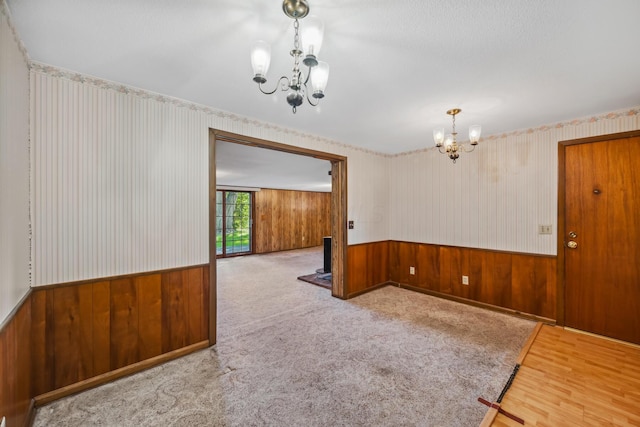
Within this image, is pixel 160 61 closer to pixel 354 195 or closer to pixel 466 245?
pixel 354 195

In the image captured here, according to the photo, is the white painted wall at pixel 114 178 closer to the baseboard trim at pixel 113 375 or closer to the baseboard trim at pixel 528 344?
the baseboard trim at pixel 113 375

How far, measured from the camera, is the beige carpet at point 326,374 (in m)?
1.69

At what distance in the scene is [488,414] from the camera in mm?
1677

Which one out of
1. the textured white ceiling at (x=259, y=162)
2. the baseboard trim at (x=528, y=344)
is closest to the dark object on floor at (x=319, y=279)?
the textured white ceiling at (x=259, y=162)

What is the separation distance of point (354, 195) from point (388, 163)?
42.7 inches

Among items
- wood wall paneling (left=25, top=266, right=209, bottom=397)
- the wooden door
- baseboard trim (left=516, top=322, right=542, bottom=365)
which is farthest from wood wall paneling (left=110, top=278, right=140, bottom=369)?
the wooden door

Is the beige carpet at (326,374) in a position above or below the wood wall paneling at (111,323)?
below

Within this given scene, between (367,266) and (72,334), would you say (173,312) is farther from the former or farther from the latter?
(367,266)

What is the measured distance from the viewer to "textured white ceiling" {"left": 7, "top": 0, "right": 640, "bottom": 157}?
1.30 meters

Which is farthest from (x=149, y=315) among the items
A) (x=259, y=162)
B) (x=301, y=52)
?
(x=259, y=162)

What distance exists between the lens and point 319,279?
504 centimetres

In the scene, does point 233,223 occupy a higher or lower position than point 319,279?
higher

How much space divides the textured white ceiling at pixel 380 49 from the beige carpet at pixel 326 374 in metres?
2.30

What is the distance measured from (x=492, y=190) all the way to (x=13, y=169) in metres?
4.42
